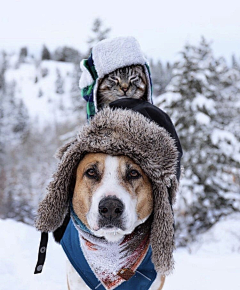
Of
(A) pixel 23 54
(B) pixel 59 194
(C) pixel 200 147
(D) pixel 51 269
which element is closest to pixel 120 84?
(B) pixel 59 194

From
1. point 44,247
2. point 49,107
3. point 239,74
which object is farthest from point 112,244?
point 49,107

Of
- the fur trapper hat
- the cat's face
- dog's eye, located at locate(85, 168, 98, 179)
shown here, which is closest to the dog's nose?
dog's eye, located at locate(85, 168, 98, 179)

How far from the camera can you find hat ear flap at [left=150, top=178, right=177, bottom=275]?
2424 mm

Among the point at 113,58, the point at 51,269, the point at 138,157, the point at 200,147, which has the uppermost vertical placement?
the point at 113,58

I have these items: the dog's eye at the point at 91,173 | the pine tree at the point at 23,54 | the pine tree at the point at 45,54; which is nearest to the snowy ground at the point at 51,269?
the dog's eye at the point at 91,173

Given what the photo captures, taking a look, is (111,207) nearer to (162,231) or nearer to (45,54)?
(162,231)

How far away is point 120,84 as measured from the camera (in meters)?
3.67

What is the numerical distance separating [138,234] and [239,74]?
705 inches

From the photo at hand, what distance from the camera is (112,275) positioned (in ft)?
8.61

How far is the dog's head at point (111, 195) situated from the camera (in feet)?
7.25

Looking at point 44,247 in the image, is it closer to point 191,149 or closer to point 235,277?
→ point 235,277

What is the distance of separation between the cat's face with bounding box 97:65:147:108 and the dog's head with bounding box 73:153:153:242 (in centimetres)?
129

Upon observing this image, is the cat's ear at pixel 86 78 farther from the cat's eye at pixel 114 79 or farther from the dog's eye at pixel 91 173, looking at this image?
the dog's eye at pixel 91 173

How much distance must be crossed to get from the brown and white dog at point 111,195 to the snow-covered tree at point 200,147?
10.0 m
